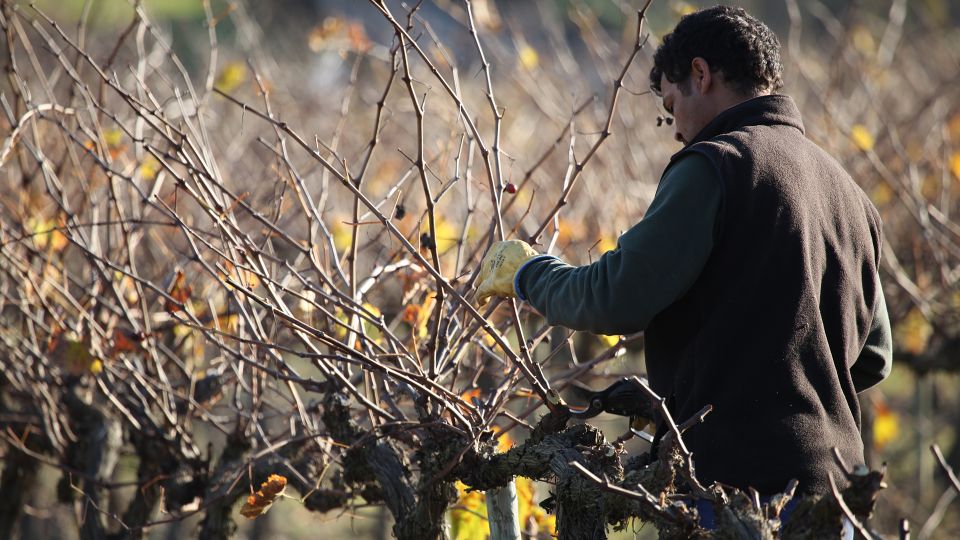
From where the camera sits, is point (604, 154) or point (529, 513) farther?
point (604, 154)

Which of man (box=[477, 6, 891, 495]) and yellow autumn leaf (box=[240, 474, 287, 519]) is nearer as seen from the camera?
man (box=[477, 6, 891, 495])

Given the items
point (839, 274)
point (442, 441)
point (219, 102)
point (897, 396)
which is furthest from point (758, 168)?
point (897, 396)

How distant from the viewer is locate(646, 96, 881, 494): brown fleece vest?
201cm

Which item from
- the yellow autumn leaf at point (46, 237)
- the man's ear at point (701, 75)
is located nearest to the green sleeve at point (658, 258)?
the man's ear at point (701, 75)

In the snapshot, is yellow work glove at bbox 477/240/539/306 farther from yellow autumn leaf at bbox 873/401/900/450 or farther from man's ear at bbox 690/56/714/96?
yellow autumn leaf at bbox 873/401/900/450

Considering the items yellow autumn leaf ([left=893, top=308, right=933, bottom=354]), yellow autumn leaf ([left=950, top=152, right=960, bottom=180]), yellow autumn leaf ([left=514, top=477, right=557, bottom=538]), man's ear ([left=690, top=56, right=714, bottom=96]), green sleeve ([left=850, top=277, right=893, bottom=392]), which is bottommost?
yellow autumn leaf ([left=893, top=308, right=933, bottom=354])

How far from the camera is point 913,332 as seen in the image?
555 centimetres

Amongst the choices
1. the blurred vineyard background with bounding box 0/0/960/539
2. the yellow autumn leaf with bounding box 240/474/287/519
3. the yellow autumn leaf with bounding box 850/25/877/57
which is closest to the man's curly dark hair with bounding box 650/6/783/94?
the blurred vineyard background with bounding box 0/0/960/539

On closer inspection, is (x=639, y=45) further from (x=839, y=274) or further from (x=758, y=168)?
(x=839, y=274)

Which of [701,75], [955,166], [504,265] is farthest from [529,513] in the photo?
[955,166]

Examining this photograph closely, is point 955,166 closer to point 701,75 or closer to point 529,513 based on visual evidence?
point 529,513

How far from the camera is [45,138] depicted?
17.3 feet

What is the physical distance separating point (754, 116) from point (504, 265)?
64 centimetres

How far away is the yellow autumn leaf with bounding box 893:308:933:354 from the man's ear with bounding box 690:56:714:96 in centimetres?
369
